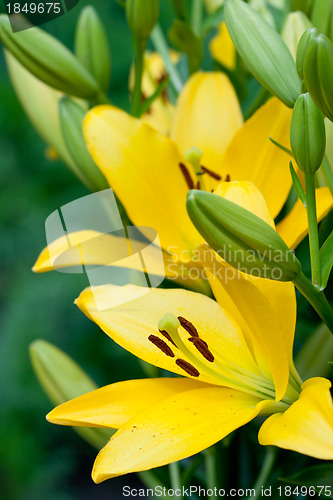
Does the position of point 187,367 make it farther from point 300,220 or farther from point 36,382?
point 36,382

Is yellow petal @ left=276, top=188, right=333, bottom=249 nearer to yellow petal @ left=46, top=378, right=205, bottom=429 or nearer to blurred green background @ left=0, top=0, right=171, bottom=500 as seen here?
yellow petal @ left=46, top=378, right=205, bottom=429

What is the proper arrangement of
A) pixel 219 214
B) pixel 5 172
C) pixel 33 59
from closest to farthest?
pixel 219 214 < pixel 33 59 < pixel 5 172

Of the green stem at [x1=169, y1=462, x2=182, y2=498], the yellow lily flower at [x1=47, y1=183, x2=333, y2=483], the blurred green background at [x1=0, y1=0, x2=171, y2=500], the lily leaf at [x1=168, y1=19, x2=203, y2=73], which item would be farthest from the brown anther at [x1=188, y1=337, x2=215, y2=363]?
the blurred green background at [x1=0, y1=0, x2=171, y2=500]

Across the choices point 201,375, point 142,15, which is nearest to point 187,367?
point 201,375

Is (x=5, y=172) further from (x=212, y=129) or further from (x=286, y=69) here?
(x=286, y=69)

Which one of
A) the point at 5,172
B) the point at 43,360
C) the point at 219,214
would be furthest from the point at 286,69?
→ the point at 5,172

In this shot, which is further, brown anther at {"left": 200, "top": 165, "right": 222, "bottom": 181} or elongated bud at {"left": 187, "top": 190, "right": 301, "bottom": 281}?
brown anther at {"left": 200, "top": 165, "right": 222, "bottom": 181}
